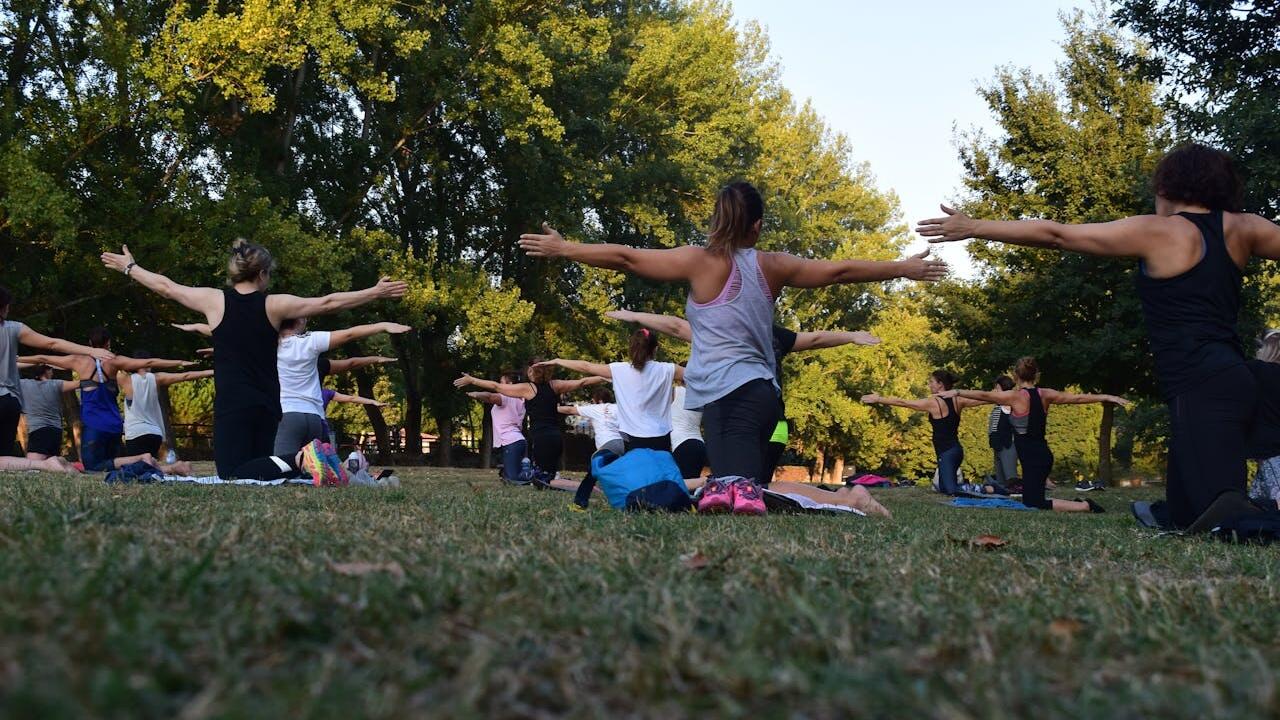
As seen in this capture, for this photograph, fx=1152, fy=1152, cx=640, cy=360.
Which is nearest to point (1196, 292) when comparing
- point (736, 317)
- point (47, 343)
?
point (736, 317)

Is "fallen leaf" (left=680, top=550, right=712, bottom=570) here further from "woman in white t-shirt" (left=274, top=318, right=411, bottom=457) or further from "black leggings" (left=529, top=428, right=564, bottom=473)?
"black leggings" (left=529, top=428, right=564, bottom=473)

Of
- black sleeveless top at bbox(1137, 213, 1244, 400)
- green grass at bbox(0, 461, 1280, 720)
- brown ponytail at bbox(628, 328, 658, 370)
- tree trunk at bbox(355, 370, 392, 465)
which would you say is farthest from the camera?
tree trunk at bbox(355, 370, 392, 465)

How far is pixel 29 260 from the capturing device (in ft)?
74.4

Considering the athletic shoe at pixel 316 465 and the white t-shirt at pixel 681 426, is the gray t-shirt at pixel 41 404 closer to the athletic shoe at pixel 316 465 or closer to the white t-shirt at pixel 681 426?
the athletic shoe at pixel 316 465

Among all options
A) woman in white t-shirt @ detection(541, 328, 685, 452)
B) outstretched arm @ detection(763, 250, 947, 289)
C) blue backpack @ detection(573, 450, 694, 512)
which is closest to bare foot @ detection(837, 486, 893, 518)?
blue backpack @ detection(573, 450, 694, 512)

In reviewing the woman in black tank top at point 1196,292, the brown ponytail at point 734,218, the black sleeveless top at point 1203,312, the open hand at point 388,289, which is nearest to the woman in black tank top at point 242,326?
the open hand at point 388,289

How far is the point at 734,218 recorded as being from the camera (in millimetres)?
7309

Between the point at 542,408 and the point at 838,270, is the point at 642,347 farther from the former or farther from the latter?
the point at 542,408

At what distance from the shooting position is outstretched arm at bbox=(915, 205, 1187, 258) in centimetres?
630

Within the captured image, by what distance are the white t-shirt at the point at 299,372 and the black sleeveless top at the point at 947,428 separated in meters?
A: 10.8

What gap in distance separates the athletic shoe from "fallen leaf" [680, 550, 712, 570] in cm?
701

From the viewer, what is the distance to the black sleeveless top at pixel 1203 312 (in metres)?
6.30

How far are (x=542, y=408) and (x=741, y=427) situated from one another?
9980 millimetres

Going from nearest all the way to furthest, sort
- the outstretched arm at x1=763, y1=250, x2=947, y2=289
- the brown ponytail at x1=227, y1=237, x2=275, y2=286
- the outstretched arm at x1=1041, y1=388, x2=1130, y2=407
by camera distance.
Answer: the outstretched arm at x1=763, y1=250, x2=947, y2=289
the brown ponytail at x1=227, y1=237, x2=275, y2=286
the outstretched arm at x1=1041, y1=388, x2=1130, y2=407
